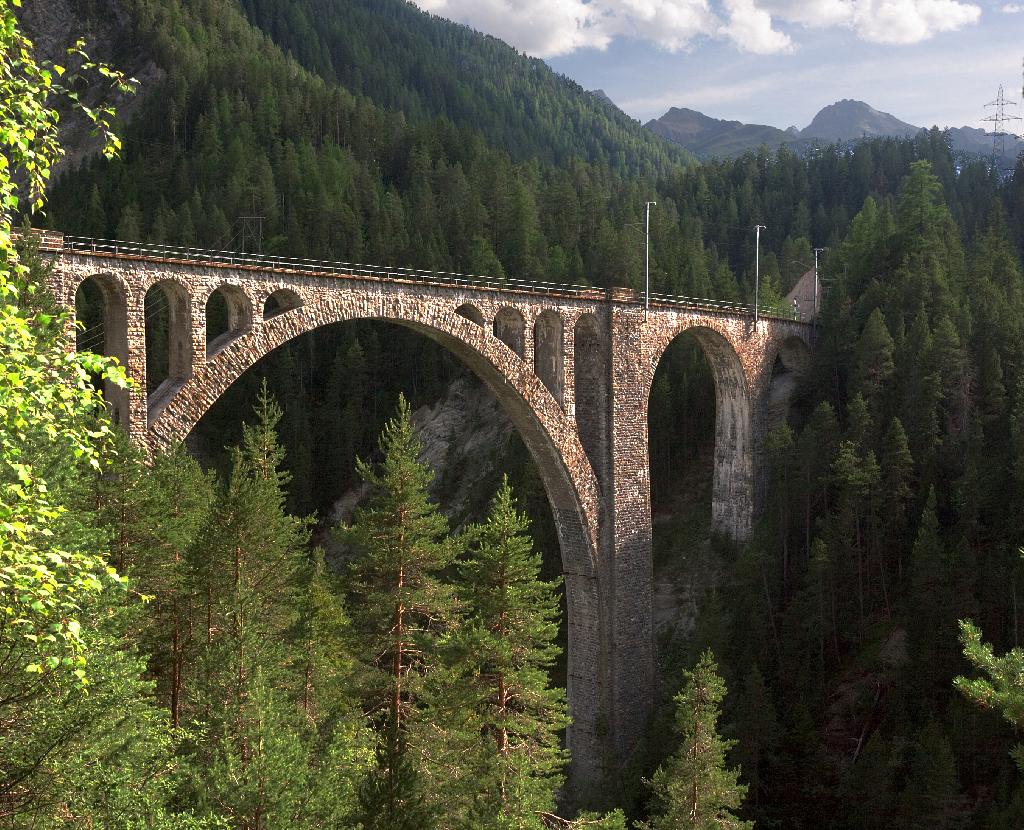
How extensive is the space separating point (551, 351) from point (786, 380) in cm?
2387

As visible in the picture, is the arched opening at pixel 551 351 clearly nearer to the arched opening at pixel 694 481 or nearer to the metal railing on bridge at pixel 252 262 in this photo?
the metal railing on bridge at pixel 252 262

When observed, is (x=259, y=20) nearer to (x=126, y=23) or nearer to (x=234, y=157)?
(x=126, y=23)

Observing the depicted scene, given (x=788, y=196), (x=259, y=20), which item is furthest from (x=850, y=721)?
(x=259, y=20)

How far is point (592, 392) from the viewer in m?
38.0

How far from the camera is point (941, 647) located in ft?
111

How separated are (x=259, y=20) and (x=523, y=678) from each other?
208 m

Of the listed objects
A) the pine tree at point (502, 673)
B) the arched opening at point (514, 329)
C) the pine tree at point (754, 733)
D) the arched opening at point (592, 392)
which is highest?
the arched opening at point (514, 329)

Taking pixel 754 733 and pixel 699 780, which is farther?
pixel 754 733

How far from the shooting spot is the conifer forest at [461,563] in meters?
10.8

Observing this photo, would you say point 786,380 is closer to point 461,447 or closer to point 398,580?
point 461,447

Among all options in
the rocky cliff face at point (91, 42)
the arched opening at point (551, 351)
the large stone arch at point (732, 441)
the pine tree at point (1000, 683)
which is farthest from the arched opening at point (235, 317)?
the rocky cliff face at point (91, 42)

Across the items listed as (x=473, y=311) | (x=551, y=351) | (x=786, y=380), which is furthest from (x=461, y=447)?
(x=473, y=311)

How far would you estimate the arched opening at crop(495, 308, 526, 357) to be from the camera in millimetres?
35075

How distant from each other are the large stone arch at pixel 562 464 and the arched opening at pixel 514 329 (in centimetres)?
73
